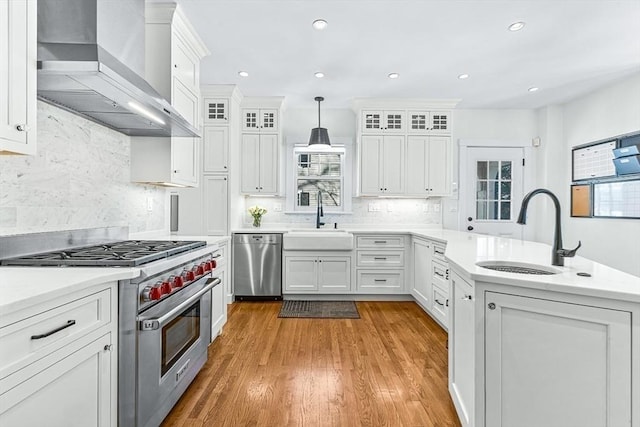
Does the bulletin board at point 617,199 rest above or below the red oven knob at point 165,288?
above

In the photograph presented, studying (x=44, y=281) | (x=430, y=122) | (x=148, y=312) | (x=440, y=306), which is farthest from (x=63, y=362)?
(x=430, y=122)

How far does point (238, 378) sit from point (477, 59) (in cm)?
355

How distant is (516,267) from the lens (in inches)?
71.4

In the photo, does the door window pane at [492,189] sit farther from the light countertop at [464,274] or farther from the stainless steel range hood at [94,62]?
the stainless steel range hood at [94,62]

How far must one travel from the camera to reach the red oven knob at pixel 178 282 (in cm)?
179

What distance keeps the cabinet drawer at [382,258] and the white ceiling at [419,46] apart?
2.05m

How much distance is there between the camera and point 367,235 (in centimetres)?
429

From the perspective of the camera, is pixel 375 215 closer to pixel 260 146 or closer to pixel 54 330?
pixel 260 146

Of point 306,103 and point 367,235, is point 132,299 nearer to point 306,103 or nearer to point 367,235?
point 367,235

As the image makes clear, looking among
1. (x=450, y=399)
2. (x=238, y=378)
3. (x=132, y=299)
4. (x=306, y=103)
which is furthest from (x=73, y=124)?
(x=306, y=103)

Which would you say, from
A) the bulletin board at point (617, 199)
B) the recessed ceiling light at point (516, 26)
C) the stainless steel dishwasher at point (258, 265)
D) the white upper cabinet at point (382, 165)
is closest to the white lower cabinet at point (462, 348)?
the recessed ceiling light at point (516, 26)

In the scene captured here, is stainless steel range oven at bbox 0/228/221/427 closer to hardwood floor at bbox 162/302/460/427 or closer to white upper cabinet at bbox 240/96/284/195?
hardwood floor at bbox 162/302/460/427

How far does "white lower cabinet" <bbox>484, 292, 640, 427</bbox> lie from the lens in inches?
48.6

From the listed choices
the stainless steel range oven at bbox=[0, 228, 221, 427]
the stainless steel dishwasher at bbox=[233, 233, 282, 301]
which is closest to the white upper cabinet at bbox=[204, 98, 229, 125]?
the stainless steel dishwasher at bbox=[233, 233, 282, 301]
